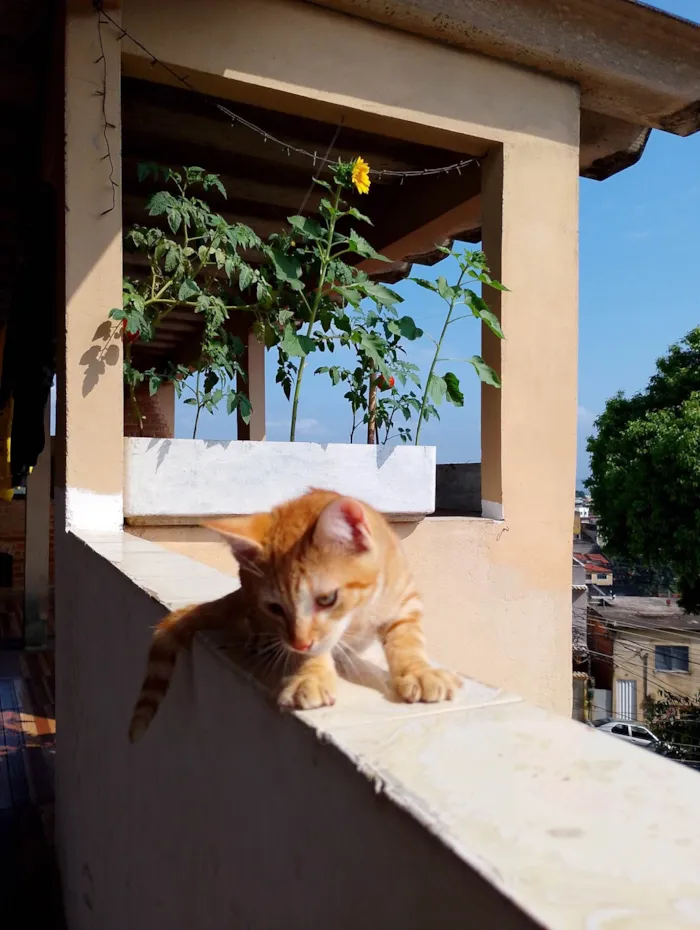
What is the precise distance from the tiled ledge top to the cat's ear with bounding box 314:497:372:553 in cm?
24

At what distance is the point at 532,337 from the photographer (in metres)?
3.26

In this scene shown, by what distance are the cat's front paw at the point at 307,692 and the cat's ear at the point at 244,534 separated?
0.25 metres

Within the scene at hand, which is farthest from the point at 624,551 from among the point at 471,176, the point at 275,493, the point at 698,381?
the point at 275,493

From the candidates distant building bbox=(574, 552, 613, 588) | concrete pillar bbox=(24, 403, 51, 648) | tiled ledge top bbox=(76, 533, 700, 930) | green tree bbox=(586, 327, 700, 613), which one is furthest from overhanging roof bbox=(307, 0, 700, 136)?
distant building bbox=(574, 552, 613, 588)

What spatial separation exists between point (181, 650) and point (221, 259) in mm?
2015

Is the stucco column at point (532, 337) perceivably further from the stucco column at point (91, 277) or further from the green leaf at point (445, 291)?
the stucco column at point (91, 277)

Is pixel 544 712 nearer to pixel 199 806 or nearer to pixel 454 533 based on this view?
→ pixel 199 806

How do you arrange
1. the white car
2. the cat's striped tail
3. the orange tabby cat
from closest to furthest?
the orange tabby cat
the cat's striped tail
the white car

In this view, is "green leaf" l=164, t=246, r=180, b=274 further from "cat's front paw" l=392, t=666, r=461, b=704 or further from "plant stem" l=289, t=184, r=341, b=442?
"cat's front paw" l=392, t=666, r=461, b=704

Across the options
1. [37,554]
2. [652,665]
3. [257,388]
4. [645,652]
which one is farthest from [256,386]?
[652,665]

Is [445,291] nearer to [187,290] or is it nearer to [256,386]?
[187,290]

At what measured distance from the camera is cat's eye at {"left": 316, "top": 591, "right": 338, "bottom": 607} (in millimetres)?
1044

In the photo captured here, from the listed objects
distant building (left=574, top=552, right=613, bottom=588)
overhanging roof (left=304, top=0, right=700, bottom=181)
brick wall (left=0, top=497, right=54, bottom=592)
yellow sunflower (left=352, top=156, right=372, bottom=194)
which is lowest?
distant building (left=574, top=552, right=613, bottom=588)

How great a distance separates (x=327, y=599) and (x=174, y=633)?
1.04 feet
